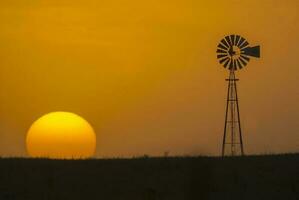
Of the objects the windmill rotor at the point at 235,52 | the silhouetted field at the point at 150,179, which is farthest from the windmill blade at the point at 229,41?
the silhouetted field at the point at 150,179

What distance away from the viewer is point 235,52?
69.2 ft

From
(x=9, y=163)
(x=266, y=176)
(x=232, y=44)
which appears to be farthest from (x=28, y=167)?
(x=232, y=44)

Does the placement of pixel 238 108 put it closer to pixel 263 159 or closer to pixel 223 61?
pixel 223 61

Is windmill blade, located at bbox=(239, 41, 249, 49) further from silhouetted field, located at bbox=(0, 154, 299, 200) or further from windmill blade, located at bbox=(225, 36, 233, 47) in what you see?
silhouetted field, located at bbox=(0, 154, 299, 200)

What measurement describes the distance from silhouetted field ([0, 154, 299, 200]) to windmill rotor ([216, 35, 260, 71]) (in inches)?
370

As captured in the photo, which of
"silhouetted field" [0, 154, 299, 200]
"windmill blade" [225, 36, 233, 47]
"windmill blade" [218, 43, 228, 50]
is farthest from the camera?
"windmill blade" [218, 43, 228, 50]

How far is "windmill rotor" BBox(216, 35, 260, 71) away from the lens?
21.1m

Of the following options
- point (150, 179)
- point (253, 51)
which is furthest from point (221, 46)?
point (150, 179)

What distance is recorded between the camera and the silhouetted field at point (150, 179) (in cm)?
1065

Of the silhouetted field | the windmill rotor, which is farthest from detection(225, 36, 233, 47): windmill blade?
the silhouetted field

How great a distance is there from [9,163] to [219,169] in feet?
11.3

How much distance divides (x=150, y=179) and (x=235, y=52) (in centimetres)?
1075

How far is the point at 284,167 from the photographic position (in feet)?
39.5

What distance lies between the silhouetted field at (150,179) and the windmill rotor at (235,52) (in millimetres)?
9392
